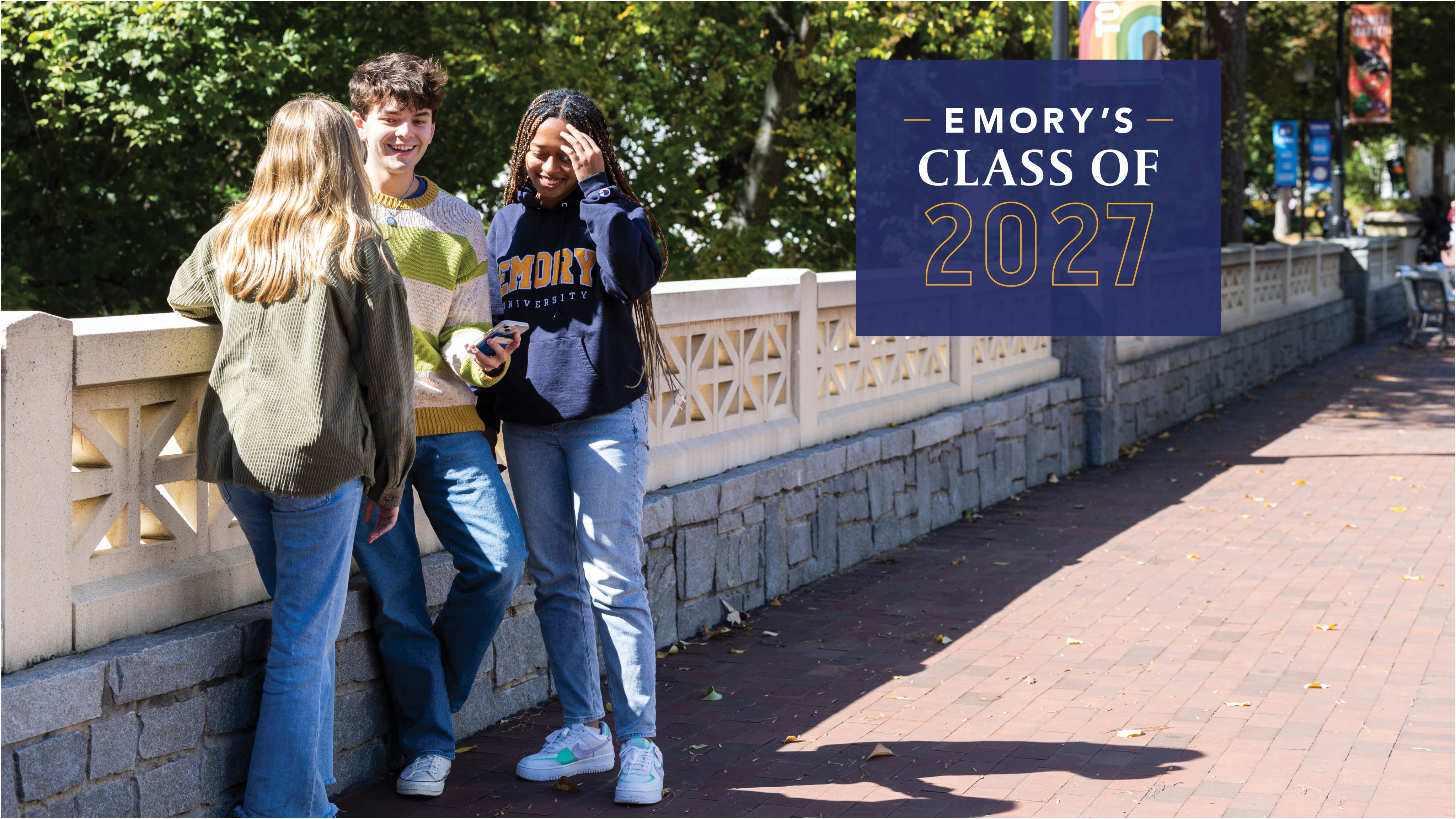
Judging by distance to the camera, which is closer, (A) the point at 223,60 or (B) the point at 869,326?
(B) the point at 869,326

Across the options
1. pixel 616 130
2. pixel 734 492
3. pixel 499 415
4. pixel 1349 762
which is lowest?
pixel 1349 762

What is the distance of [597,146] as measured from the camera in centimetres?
422

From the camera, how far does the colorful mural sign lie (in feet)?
35.5

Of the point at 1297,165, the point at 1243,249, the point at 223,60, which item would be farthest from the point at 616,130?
the point at 1297,165

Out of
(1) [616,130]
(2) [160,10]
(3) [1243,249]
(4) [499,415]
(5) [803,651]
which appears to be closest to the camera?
(4) [499,415]

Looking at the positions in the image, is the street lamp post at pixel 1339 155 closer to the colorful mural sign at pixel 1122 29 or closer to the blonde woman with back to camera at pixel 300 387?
the colorful mural sign at pixel 1122 29

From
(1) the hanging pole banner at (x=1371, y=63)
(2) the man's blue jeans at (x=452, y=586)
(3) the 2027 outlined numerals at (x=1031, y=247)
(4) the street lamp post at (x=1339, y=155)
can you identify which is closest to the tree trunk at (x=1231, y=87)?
(3) the 2027 outlined numerals at (x=1031, y=247)

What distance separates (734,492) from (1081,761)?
2339 millimetres

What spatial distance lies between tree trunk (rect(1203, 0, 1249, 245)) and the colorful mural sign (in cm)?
1031

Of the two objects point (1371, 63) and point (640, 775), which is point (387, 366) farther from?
point (1371, 63)

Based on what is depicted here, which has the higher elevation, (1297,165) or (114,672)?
(1297,165)

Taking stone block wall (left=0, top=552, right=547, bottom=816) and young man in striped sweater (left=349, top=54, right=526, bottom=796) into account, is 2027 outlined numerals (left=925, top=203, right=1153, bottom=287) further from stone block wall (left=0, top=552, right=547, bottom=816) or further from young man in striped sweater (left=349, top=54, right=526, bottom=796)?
stone block wall (left=0, top=552, right=547, bottom=816)

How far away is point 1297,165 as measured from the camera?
111ft

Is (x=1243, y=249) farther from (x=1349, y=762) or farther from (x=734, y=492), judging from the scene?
(x=1349, y=762)
